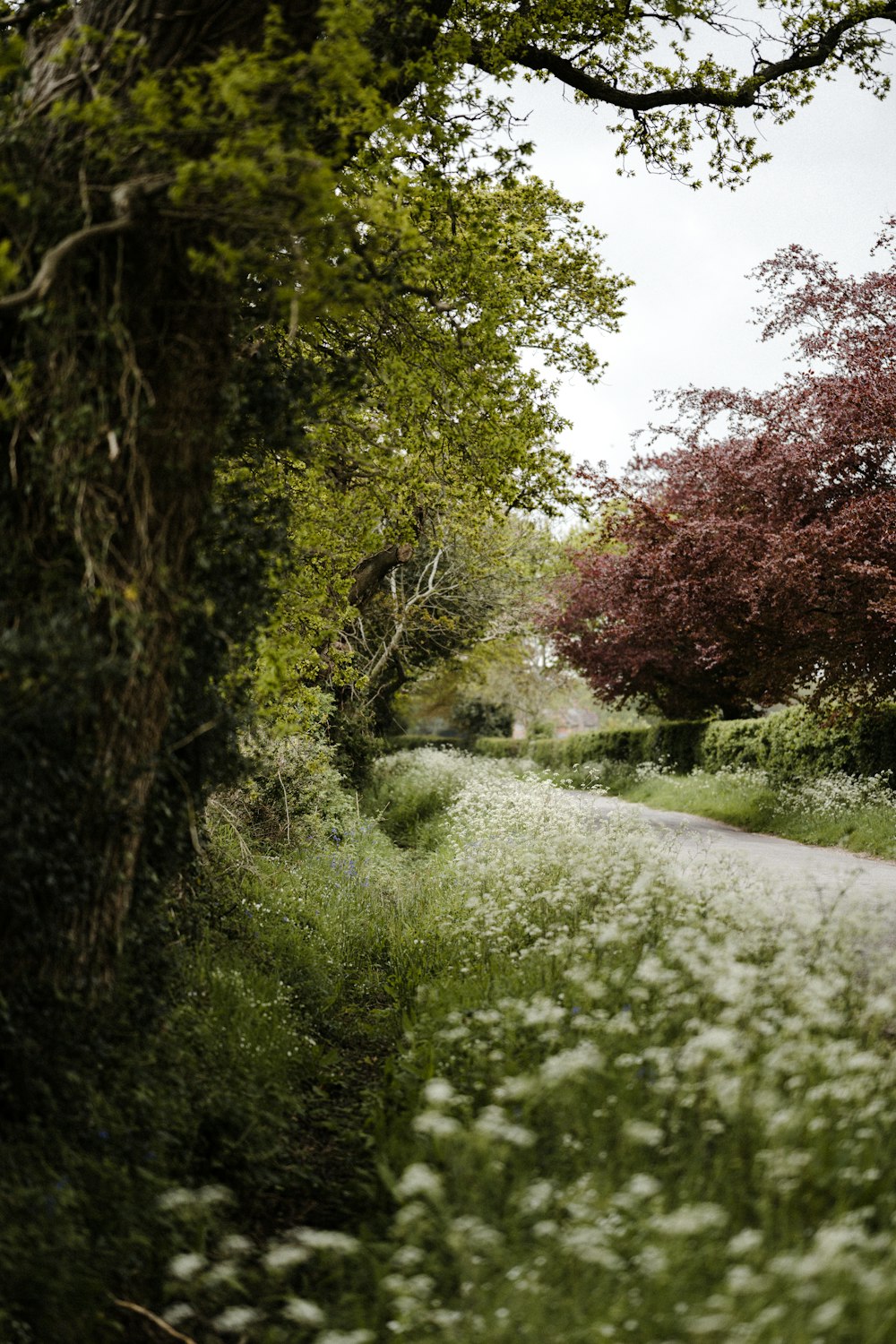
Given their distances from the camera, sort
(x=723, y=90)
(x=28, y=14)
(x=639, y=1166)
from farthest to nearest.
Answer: (x=723, y=90) → (x=28, y=14) → (x=639, y=1166)

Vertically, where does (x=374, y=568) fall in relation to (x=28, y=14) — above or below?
below

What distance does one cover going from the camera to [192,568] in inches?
190

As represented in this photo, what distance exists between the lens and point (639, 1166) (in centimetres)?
365

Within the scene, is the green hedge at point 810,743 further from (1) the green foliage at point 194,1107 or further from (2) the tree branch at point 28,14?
(2) the tree branch at point 28,14

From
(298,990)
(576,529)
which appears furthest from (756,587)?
(576,529)

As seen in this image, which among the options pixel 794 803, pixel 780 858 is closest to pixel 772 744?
pixel 794 803

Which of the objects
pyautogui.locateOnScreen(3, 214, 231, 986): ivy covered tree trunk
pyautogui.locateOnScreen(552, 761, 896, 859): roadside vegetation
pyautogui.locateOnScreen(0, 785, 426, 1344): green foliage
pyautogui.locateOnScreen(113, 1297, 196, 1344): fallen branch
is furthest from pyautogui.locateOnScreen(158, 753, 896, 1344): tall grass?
pyautogui.locateOnScreen(552, 761, 896, 859): roadside vegetation

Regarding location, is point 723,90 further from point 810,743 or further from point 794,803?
point 810,743

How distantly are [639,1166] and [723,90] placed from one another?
337 inches

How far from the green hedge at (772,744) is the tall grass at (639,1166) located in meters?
10.4

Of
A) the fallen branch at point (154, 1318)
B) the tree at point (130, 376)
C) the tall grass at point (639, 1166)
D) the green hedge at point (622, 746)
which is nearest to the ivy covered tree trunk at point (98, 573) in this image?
the tree at point (130, 376)

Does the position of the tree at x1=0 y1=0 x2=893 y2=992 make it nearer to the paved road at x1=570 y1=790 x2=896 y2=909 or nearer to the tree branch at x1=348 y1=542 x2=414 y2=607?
the paved road at x1=570 y1=790 x2=896 y2=909

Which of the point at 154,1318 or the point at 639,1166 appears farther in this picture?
the point at 639,1166

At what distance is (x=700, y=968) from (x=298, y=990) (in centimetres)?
390
